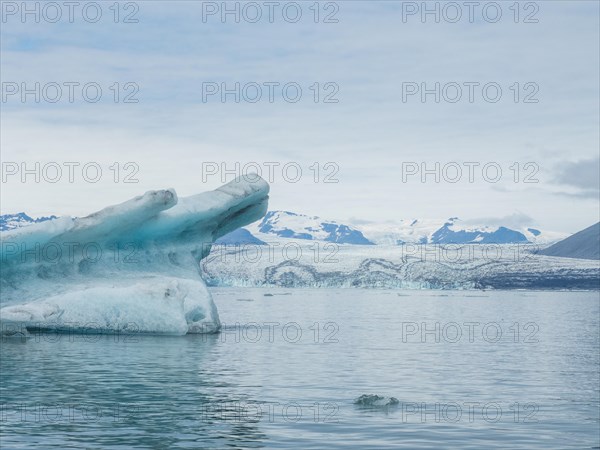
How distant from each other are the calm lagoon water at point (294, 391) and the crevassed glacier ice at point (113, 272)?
0.80m

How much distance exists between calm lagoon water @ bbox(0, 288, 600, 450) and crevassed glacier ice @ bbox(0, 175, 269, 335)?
80cm

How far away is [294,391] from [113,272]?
1539 cm

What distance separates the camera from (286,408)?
56.1 feet

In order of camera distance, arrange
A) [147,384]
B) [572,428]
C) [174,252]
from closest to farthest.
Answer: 1. [572,428]
2. [147,384]
3. [174,252]

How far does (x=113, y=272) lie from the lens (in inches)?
1321

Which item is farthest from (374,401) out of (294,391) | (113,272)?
(113,272)

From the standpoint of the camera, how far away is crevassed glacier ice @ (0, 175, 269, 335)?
30.6m

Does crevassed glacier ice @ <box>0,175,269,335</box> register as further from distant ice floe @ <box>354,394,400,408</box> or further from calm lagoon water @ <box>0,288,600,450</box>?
distant ice floe @ <box>354,394,400,408</box>

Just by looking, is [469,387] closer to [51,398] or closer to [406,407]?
[406,407]

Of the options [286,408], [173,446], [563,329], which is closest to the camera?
[173,446]

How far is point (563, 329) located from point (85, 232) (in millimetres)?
22748

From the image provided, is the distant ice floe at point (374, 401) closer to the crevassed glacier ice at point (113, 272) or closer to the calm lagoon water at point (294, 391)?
the calm lagoon water at point (294, 391)

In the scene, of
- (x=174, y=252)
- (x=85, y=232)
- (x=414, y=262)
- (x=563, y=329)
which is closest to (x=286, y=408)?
(x=85, y=232)

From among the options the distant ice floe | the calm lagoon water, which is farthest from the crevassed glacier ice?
the distant ice floe
